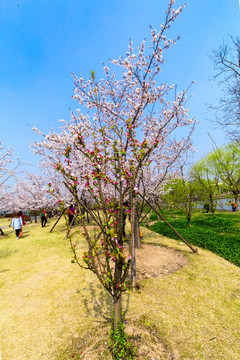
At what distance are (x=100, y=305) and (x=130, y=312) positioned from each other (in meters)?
0.75

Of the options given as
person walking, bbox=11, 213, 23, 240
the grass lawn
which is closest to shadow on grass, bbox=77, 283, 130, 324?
the grass lawn

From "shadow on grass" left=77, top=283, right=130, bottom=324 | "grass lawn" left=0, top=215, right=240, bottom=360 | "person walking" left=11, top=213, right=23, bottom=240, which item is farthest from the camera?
"person walking" left=11, top=213, right=23, bottom=240

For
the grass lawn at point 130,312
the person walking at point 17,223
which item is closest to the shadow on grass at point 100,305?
the grass lawn at point 130,312

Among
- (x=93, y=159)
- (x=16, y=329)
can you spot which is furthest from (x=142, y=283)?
(x=93, y=159)

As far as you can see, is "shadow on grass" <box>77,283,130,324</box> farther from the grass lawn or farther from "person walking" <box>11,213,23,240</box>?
"person walking" <box>11,213,23,240</box>

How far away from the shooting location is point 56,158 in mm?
9203

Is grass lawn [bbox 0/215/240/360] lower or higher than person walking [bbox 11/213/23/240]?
lower

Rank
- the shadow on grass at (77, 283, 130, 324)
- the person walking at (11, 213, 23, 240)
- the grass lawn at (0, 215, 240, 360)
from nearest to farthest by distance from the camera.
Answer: the grass lawn at (0, 215, 240, 360), the shadow on grass at (77, 283, 130, 324), the person walking at (11, 213, 23, 240)

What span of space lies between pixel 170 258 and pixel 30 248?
7210 millimetres

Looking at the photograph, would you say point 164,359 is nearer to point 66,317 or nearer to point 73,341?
point 73,341

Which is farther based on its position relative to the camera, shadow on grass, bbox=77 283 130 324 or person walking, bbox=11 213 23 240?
person walking, bbox=11 213 23 240

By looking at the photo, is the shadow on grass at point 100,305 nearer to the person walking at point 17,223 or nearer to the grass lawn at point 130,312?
the grass lawn at point 130,312

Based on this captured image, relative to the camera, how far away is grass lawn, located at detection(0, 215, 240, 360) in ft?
8.38

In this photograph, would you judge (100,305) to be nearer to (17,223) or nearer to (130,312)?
(130,312)
